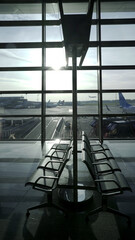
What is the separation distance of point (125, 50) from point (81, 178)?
4.72 metres

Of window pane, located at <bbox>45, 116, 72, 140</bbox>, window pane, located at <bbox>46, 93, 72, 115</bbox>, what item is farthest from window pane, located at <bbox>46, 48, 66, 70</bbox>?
window pane, located at <bbox>45, 116, 72, 140</bbox>

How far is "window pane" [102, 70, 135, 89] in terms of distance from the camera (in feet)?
19.0

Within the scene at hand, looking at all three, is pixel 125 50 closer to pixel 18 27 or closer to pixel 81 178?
pixel 18 27

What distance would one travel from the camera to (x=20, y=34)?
19.7 ft

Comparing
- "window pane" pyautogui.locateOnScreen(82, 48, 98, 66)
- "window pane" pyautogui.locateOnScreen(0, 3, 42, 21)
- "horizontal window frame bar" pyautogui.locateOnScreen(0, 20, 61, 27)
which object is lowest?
"window pane" pyautogui.locateOnScreen(82, 48, 98, 66)

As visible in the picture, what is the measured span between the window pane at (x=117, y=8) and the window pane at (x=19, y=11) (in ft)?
7.28

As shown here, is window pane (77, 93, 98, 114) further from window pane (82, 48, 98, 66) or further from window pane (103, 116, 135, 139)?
window pane (82, 48, 98, 66)

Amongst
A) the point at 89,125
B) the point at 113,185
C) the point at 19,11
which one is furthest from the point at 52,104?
the point at 113,185

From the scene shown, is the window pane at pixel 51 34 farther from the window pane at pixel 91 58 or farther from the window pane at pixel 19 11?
the window pane at pixel 91 58

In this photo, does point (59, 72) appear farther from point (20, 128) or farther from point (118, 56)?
point (20, 128)

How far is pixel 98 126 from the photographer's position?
Answer: 19.7 ft

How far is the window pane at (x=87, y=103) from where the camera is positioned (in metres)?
5.87

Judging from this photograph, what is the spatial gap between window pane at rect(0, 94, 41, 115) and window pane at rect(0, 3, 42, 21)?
270cm

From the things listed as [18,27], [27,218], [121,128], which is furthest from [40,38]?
[27,218]
